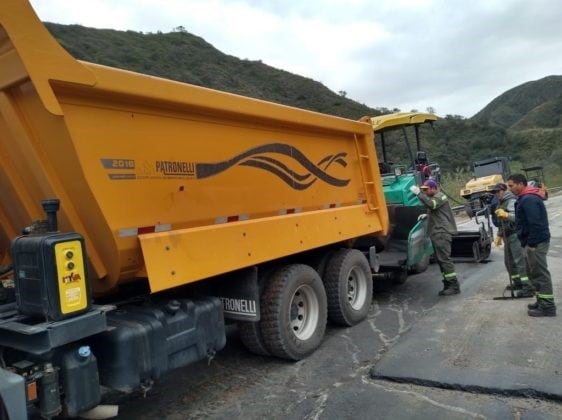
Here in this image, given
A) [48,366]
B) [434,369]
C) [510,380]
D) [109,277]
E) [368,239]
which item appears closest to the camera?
[48,366]

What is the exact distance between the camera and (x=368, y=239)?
687cm

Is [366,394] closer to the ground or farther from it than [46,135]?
closer to the ground

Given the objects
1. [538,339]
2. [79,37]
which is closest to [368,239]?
[538,339]

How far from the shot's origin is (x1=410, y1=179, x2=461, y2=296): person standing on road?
7105mm

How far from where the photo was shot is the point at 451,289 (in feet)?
23.2

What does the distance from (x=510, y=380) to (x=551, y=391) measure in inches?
12.3

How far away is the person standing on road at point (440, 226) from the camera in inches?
280

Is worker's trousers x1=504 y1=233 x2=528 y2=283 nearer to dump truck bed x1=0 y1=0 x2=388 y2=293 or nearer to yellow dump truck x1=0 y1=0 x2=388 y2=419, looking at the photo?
yellow dump truck x1=0 y1=0 x2=388 y2=419

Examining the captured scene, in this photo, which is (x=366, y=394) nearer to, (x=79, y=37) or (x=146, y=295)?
(x=146, y=295)

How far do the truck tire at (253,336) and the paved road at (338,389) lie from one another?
7.6 inches

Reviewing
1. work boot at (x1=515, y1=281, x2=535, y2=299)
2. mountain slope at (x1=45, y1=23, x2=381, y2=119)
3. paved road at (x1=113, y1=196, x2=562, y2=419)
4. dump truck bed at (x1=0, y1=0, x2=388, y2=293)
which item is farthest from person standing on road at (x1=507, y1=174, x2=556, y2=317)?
mountain slope at (x1=45, y1=23, x2=381, y2=119)

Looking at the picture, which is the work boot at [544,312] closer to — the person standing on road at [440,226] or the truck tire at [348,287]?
the person standing on road at [440,226]

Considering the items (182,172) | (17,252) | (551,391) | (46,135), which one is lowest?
(551,391)

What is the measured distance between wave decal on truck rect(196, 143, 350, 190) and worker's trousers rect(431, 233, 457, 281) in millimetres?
1977
